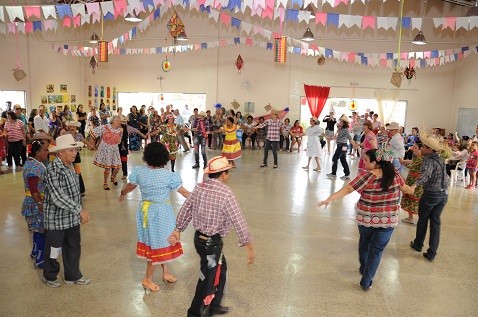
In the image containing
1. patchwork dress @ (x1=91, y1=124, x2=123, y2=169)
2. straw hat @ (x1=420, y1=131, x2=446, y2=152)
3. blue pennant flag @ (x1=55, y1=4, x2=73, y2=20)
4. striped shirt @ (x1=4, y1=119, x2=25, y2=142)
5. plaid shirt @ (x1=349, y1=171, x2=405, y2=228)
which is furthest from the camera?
striped shirt @ (x1=4, y1=119, x2=25, y2=142)

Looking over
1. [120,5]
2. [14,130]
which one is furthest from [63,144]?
[14,130]

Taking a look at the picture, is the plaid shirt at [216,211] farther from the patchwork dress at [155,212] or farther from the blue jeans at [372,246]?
the blue jeans at [372,246]

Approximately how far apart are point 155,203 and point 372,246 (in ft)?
6.67

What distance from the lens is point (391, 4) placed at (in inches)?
583

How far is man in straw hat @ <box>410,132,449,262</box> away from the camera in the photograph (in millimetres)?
4574

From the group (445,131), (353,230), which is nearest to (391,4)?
(445,131)

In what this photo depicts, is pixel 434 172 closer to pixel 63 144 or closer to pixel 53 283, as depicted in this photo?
pixel 63 144

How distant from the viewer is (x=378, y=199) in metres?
3.76

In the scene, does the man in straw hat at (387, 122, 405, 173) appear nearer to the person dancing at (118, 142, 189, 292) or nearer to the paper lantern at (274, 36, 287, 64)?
the paper lantern at (274, 36, 287, 64)

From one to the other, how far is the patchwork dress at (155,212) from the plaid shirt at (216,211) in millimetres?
522

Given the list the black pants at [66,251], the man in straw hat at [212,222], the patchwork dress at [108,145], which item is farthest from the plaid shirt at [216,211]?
the patchwork dress at [108,145]

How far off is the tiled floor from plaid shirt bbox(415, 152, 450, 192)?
886 mm

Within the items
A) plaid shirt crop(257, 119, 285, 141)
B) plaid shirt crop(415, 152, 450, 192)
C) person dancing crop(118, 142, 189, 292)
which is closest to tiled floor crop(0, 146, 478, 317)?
person dancing crop(118, 142, 189, 292)

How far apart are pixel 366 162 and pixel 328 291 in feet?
4.23
